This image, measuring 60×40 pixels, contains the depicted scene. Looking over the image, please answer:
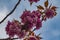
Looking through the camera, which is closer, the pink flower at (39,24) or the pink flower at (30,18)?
the pink flower at (30,18)

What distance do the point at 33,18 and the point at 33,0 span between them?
5.93ft

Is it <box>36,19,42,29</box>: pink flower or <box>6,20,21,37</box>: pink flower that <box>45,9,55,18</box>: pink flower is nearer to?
<box>36,19,42,29</box>: pink flower

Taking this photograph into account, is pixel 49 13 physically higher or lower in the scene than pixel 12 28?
higher

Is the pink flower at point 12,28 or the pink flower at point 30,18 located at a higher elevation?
the pink flower at point 30,18

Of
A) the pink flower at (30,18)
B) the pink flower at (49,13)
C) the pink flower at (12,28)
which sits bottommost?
the pink flower at (12,28)

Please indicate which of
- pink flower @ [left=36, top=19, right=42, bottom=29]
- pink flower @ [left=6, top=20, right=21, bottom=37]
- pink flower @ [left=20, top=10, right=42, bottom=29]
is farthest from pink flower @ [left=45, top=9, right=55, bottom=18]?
pink flower @ [left=6, top=20, right=21, bottom=37]

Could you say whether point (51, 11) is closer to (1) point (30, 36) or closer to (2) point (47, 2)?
(2) point (47, 2)

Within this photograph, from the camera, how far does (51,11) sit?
353 inches

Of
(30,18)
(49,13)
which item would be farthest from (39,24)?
(49,13)

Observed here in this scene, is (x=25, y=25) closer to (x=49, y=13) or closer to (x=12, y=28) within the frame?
(x=12, y=28)

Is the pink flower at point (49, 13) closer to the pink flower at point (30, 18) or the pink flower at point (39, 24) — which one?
the pink flower at point (30, 18)

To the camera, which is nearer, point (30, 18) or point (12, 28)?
point (12, 28)

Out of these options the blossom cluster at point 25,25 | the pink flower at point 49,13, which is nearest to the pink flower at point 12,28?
→ the blossom cluster at point 25,25

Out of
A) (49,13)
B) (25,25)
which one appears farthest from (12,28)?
(49,13)
